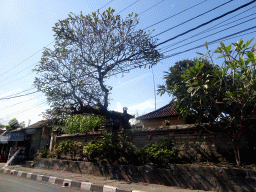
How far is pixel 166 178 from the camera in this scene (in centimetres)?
532

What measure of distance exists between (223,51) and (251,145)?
2.69 m

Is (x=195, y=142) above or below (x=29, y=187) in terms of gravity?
above

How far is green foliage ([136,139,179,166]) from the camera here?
5625 millimetres

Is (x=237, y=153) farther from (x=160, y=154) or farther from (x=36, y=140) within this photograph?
(x=36, y=140)

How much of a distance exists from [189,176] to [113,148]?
136 inches

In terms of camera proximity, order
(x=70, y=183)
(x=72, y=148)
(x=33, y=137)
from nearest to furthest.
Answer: (x=70, y=183) → (x=72, y=148) → (x=33, y=137)

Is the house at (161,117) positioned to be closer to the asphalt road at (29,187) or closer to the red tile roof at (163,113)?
the red tile roof at (163,113)

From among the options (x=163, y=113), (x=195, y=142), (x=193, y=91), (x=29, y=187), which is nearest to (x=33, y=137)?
(x=163, y=113)

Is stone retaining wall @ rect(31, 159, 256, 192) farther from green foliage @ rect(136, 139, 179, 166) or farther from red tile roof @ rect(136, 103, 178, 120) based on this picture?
red tile roof @ rect(136, 103, 178, 120)

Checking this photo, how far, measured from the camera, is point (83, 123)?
11031 millimetres

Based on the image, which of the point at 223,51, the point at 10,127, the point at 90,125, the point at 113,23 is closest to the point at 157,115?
the point at 90,125

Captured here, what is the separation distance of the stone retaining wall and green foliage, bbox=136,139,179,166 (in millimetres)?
299

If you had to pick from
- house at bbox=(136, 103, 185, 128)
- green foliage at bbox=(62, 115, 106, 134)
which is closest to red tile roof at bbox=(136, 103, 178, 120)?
house at bbox=(136, 103, 185, 128)

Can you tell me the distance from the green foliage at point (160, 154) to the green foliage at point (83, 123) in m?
4.29
